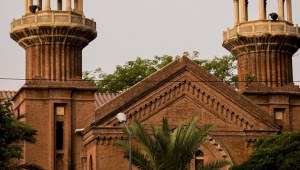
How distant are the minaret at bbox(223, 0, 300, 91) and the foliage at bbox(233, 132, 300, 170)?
29.5 ft

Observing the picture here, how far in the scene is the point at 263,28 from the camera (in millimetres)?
65125

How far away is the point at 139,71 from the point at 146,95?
88.1ft

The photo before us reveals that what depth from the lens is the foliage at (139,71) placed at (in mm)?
85062

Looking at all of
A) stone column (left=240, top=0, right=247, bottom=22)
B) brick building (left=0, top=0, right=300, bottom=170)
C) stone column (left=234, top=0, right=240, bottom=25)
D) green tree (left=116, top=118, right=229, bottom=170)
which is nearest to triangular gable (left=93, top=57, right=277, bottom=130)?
brick building (left=0, top=0, right=300, bottom=170)

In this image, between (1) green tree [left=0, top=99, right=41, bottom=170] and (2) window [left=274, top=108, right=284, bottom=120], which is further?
(2) window [left=274, top=108, right=284, bottom=120]

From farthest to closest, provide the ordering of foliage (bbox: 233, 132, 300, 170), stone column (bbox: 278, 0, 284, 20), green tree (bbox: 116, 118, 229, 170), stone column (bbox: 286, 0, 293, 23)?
stone column (bbox: 286, 0, 293, 23), stone column (bbox: 278, 0, 284, 20), foliage (bbox: 233, 132, 300, 170), green tree (bbox: 116, 118, 229, 170)

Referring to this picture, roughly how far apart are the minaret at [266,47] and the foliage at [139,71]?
1825 cm

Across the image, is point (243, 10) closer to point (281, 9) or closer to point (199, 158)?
point (281, 9)

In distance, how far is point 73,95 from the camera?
61.9 metres

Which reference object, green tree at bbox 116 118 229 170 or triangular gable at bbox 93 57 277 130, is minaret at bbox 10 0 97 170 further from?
green tree at bbox 116 118 229 170

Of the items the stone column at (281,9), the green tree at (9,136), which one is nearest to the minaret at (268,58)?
the stone column at (281,9)

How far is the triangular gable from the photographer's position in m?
58.7

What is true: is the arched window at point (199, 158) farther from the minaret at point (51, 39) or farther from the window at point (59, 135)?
the minaret at point (51, 39)

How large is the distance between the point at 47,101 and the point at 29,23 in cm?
470
